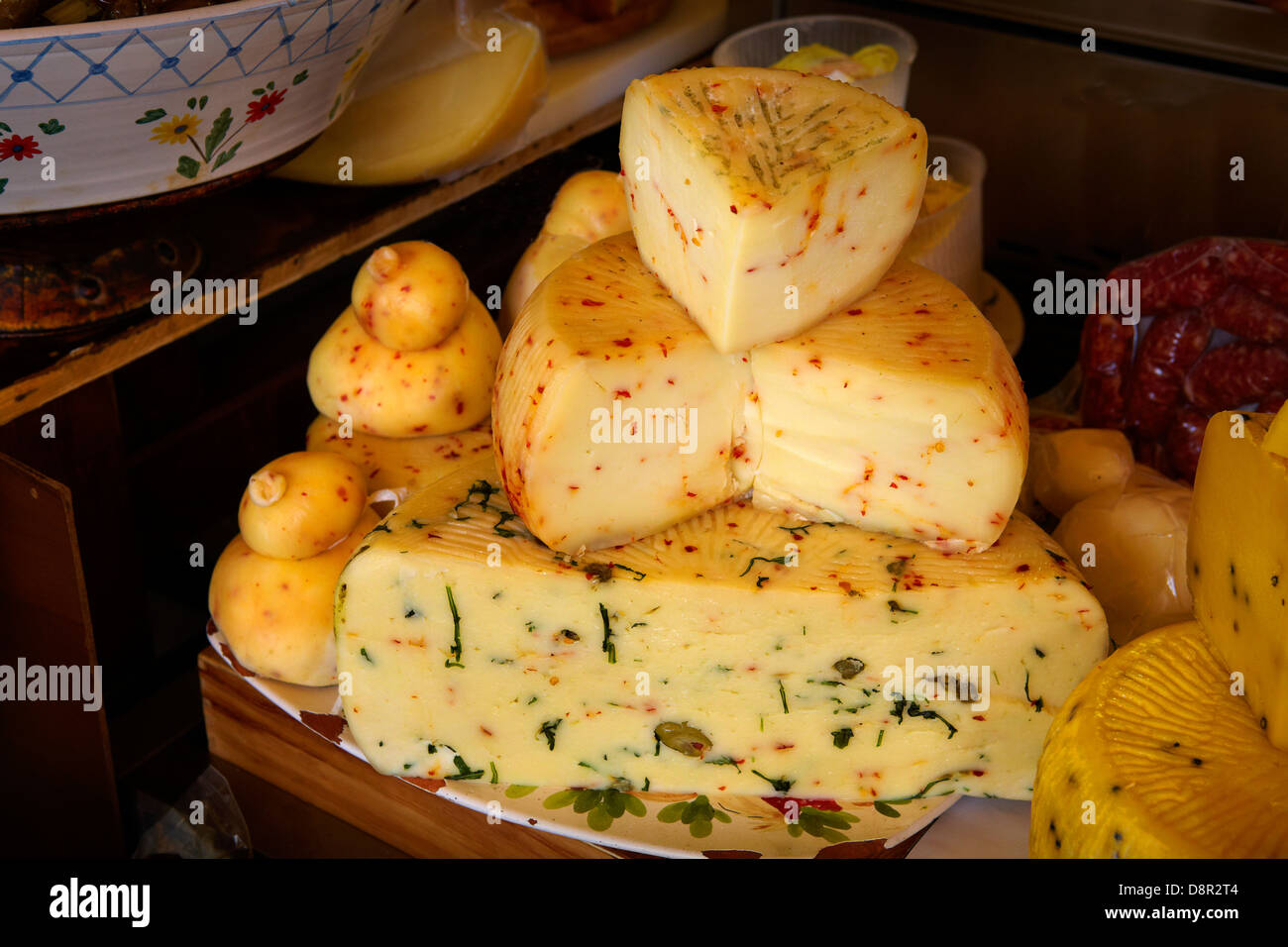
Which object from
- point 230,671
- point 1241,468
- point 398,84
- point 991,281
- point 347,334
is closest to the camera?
point 1241,468

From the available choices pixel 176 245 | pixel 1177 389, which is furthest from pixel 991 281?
pixel 176 245

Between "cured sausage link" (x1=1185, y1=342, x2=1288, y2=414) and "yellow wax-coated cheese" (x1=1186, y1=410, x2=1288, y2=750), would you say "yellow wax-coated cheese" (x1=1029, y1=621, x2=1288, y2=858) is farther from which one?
"cured sausage link" (x1=1185, y1=342, x2=1288, y2=414)

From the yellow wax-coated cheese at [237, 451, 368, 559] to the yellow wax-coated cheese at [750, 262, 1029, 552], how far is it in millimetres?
366

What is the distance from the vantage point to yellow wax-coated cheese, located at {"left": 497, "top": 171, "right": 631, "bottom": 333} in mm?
1246

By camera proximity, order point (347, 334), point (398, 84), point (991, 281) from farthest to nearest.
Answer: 1. point (991, 281)
2. point (398, 84)
3. point (347, 334)

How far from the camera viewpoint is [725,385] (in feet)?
2.92

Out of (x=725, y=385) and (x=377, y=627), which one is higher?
(x=725, y=385)

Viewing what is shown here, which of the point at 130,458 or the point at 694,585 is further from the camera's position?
the point at 130,458

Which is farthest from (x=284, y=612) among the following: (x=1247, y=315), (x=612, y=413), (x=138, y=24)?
(x=1247, y=315)

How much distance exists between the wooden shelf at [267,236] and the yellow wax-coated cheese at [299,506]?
0.62ft

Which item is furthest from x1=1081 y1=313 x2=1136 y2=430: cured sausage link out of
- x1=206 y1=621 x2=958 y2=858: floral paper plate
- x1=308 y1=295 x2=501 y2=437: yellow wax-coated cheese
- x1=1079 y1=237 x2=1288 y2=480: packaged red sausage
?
x1=308 y1=295 x2=501 y2=437: yellow wax-coated cheese

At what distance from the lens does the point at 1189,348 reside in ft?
3.96

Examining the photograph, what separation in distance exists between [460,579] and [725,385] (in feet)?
0.84
